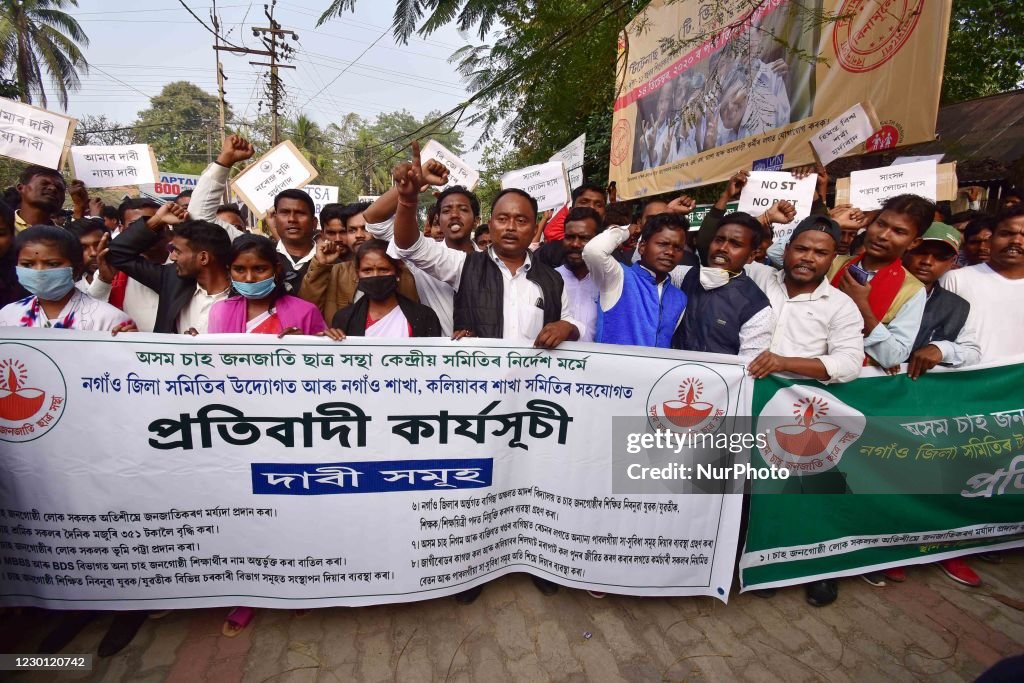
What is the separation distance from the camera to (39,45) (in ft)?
72.9

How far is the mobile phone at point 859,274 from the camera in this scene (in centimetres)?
296

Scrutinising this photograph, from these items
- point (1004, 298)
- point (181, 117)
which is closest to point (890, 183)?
point (1004, 298)

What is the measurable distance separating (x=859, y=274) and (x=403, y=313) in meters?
2.63

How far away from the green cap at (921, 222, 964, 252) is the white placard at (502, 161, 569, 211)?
2886 mm

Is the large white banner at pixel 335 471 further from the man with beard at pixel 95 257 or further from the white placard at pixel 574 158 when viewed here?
the white placard at pixel 574 158

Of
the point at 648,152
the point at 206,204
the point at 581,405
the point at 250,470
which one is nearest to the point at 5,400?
the point at 250,470

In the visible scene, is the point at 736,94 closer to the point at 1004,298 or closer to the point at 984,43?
the point at 984,43

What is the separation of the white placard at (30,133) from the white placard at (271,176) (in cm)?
163

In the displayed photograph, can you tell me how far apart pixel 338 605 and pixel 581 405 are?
1.51 meters

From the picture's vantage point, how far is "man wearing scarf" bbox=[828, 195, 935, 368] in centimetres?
274

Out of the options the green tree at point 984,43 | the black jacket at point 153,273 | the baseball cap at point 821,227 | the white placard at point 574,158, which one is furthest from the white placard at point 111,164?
the green tree at point 984,43

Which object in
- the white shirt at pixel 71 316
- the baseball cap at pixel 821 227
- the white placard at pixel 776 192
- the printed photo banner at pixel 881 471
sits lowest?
the printed photo banner at pixel 881 471

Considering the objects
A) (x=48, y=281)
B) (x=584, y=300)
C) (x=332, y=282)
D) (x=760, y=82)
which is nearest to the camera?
(x=48, y=281)

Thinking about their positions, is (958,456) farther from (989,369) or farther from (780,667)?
(780,667)
